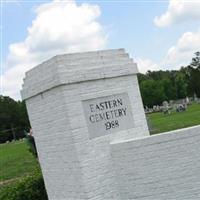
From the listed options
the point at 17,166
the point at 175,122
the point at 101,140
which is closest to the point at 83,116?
the point at 101,140

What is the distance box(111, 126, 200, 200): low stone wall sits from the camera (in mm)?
6379

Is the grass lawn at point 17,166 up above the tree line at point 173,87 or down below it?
below

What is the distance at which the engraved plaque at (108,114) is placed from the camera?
6984 millimetres

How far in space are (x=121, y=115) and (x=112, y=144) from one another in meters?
0.59

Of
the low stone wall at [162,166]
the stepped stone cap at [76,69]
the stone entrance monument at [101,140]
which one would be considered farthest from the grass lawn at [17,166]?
the low stone wall at [162,166]

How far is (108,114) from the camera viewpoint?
725 cm

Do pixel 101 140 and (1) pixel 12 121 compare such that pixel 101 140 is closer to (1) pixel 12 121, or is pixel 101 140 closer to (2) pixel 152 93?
(1) pixel 12 121

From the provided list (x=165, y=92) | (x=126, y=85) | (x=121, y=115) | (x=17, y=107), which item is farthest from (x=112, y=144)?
(x=165, y=92)

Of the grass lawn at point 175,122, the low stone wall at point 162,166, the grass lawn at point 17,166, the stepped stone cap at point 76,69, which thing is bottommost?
the grass lawn at point 175,122

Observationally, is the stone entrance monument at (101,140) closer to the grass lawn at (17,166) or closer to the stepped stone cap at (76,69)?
the stepped stone cap at (76,69)

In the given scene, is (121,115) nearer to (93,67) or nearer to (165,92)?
(93,67)

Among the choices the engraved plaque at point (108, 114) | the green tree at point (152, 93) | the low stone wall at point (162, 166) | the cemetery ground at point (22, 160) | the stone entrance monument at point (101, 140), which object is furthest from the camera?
the green tree at point (152, 93)

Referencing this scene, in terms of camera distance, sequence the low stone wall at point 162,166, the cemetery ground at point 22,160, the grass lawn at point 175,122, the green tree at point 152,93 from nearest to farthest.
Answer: the low stone wall at point 162,166
the cemetery ground at point 22,160
the grass lawn at point 175,122
the green tree at point 152,93

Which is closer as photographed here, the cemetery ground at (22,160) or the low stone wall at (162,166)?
the low stone wall at (162,166)
